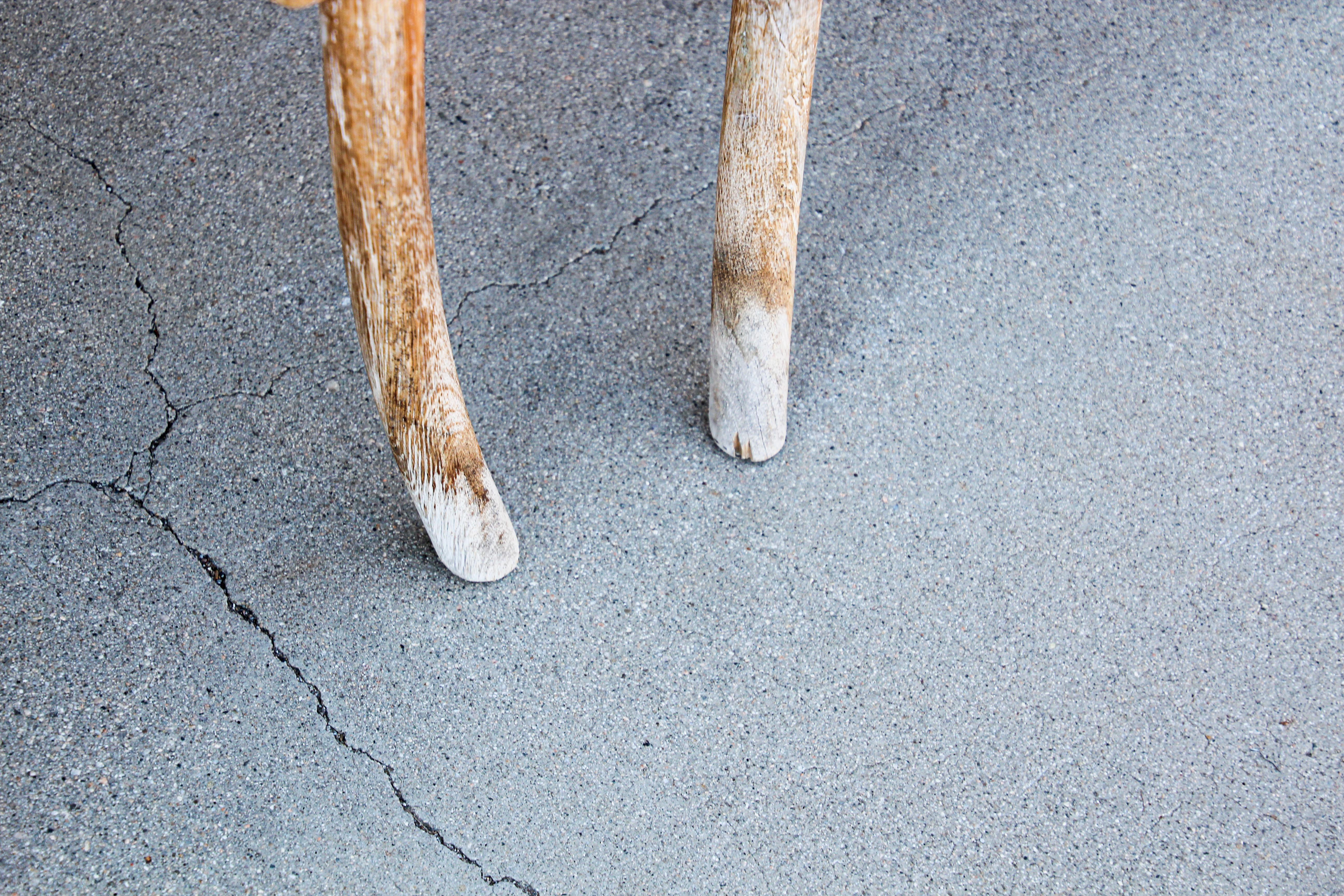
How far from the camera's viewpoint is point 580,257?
227 cm

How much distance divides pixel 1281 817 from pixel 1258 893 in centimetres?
14

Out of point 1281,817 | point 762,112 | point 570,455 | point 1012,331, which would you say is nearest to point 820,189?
point 1012,331

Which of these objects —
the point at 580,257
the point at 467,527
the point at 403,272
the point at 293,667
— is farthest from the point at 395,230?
the point at 580,257

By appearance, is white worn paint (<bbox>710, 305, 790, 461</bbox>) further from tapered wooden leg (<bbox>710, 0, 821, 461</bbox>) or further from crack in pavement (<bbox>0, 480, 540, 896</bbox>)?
crack in pavement (<bbox>0, 480, 540, 896</bbox>)

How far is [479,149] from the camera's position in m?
2.41

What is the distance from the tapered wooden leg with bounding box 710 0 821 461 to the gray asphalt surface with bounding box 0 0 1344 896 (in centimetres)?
14

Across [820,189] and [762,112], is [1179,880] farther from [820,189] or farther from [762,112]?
[820,189]

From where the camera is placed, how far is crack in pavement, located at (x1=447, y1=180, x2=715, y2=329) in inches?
86.7

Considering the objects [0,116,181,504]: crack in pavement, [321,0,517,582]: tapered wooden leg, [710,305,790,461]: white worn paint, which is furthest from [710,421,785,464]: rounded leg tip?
[0,116,181,504]: crack in pavement

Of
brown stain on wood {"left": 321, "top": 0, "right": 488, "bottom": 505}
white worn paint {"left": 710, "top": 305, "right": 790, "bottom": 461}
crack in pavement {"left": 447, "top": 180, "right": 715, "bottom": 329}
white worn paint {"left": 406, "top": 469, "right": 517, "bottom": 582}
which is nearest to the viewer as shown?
brown stain on wood {"left": 321, "top": 0, "right": 488, "bottom": 505}

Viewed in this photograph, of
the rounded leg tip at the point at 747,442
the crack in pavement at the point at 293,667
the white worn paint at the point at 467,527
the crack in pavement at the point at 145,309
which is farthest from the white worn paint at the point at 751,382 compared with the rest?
the crack in pavement at the point at 145,309

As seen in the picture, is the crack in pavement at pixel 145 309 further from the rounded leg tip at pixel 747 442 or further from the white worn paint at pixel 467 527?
the rounded leg tip at pixel 747 442

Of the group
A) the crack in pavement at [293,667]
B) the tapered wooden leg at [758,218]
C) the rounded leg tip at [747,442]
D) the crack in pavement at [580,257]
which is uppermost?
the tapered wooden leg at [758,218]

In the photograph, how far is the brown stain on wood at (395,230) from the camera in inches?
47.1
